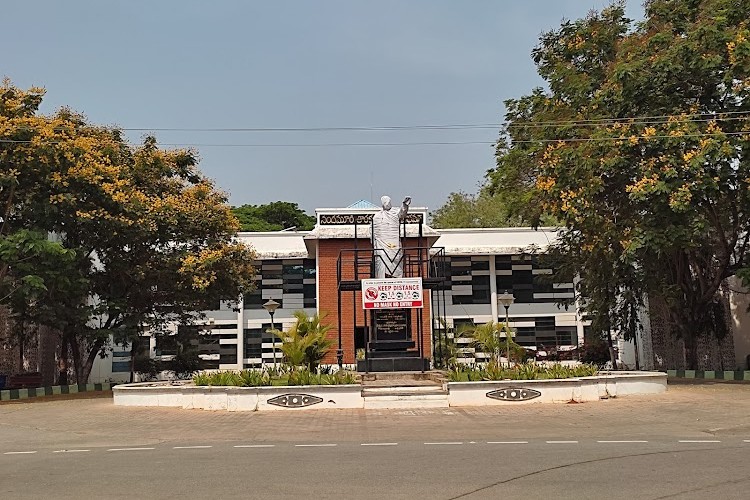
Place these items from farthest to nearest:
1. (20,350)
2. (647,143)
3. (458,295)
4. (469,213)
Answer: (469,213) → (458,295) → (20,350) → (647,143)

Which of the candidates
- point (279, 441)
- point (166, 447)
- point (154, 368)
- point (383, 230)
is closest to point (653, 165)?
point (383, 230)

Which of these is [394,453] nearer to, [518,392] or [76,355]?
[518,392]

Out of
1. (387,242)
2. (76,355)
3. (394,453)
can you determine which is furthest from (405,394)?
(76,355)

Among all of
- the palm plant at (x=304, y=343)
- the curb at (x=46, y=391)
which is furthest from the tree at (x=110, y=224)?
the palm plant at (x=304, y=343)

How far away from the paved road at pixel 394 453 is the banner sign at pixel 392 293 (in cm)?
469

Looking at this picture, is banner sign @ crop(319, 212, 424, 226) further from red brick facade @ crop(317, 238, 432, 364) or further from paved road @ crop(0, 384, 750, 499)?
paved road @ crop(0, 384, 750, 499)

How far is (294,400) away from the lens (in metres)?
16.9

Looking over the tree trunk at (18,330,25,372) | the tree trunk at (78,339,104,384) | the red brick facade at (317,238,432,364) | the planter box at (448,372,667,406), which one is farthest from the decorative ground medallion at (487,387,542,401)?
the tree trunk at (18,330,25,372)

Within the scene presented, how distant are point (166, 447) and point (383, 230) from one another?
1246cm

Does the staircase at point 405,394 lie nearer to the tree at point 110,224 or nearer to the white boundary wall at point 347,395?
the white boundary wall at point 347,395

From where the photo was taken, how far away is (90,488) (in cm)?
786

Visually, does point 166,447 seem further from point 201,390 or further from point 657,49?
point 657,49

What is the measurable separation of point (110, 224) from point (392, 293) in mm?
9163

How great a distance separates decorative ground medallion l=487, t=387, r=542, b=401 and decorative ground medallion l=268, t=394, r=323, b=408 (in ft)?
13.6
